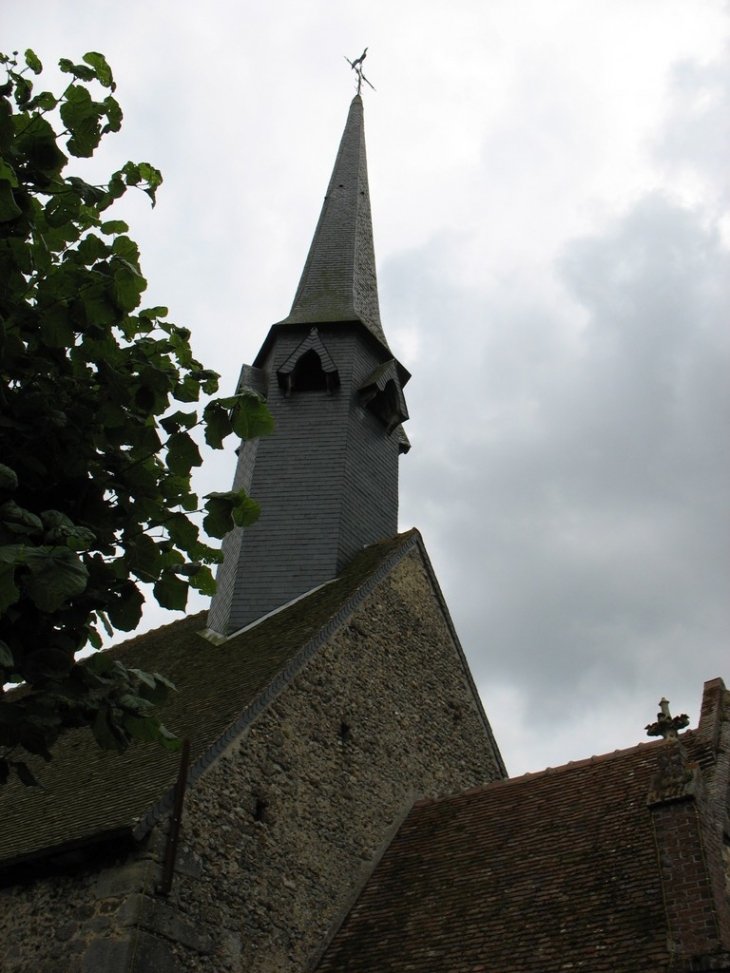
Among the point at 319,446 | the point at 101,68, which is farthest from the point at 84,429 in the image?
the point at 319,446

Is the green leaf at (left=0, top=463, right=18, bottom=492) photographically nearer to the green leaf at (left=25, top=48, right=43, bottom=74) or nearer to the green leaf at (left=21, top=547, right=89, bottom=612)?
the green leaf at (left=21, top=547, right=89, bottom=612)

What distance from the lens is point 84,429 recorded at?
470 centimetres

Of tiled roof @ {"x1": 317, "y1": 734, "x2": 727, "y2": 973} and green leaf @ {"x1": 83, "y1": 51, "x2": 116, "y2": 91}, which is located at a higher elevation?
green leaf @ {"x1": 83, "y1": 51, "x2": 116, "y2": 91}

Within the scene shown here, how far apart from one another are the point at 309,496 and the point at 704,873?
23.5 feet

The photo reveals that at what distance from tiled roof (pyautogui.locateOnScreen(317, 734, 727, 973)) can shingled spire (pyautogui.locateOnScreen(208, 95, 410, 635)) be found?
3.45m

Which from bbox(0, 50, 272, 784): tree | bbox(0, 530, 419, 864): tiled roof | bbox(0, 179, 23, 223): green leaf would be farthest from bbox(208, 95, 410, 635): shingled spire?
bbox(0, 179, 23, 223): green leaf

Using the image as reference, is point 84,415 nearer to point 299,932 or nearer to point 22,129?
point 22,129

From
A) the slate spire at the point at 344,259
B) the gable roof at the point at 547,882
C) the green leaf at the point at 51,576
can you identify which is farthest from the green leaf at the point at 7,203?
the slate spire at the point at 344,259

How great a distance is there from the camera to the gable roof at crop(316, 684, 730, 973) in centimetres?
661

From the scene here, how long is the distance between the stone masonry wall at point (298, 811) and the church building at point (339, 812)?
0.02 m

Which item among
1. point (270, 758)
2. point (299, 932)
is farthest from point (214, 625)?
point (299, 932)

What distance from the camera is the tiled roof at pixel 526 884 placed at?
6.86 meters

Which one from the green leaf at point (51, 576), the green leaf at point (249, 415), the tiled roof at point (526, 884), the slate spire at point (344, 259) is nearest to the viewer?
the green leaf at point (51, 576)

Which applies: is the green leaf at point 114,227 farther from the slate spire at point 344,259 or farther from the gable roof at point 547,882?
the slate spire at point 344,259
